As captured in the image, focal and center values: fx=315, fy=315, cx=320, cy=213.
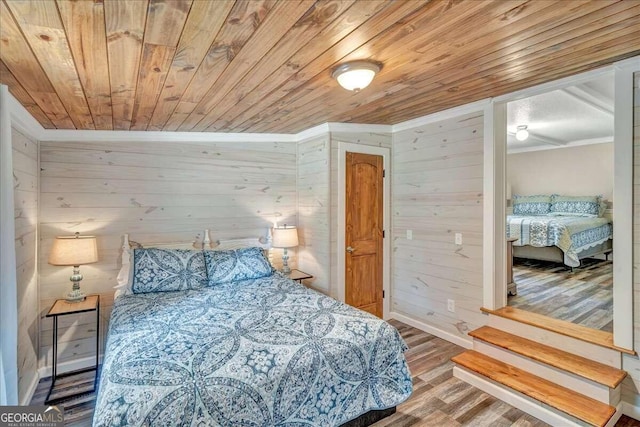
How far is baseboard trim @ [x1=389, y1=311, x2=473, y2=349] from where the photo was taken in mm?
3212

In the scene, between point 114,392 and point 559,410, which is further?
point 559,410

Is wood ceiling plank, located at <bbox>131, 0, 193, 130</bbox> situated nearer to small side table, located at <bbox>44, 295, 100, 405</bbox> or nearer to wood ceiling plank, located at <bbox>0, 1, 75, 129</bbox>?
wood ceiling plank, located at <bbox>0, 1, 75, 129</bbox>

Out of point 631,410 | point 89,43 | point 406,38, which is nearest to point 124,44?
point 89,43

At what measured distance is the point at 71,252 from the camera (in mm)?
2604

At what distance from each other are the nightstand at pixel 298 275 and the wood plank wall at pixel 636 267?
2.71 meters

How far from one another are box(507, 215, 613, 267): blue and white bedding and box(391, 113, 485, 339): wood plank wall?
2.79 metres

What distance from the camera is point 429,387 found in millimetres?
2559

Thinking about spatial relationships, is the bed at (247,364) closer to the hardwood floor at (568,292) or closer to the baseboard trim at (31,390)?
the baseboard trim at (31,390)

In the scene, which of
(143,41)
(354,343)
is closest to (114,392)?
(354,343)

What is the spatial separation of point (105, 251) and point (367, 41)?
305 centimetres

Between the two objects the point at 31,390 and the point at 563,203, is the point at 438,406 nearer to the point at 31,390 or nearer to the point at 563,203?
the point at 31,390

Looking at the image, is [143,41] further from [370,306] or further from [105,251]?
[370,306]

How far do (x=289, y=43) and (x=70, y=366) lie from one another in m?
3.41

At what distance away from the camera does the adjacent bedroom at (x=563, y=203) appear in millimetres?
3600
